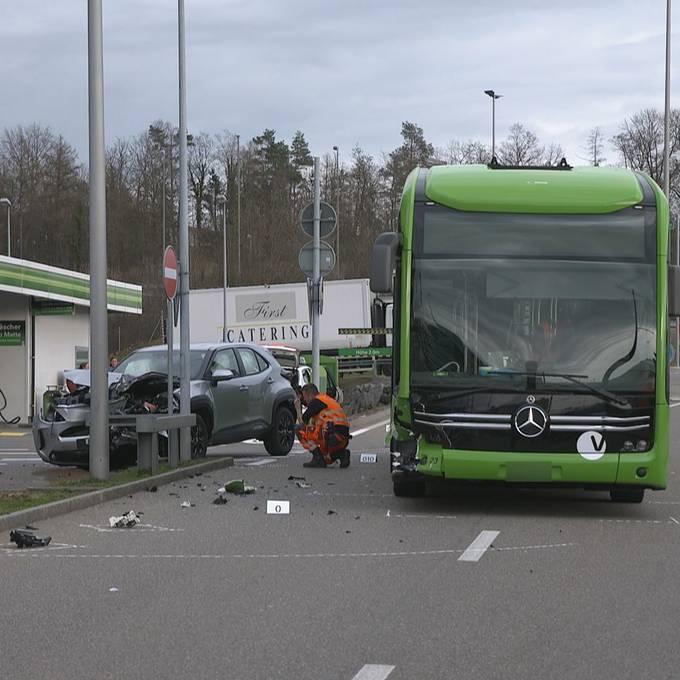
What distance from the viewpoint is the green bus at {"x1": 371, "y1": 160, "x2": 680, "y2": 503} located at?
37.7ft

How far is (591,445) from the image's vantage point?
37.6ft

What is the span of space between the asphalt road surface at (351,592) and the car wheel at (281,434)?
19.7 ft

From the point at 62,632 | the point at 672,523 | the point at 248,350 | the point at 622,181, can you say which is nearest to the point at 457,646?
the point at 62,632

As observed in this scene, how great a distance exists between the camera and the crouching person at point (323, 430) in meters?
16.8

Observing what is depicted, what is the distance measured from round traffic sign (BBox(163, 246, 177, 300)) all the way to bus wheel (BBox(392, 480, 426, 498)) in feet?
13.3

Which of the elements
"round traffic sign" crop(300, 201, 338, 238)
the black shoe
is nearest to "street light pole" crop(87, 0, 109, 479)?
the black shoe

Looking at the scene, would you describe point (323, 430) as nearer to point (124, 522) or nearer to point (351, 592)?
point (124, 522)

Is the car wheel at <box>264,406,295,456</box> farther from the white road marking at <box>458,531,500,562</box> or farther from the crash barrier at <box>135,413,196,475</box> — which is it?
the white road marking at <box>458,531,500,562</box>

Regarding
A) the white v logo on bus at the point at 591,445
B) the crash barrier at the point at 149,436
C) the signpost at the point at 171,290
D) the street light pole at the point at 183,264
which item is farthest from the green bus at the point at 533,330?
the street light pole at the point at 183,264

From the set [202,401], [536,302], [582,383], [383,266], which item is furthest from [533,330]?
[202,401]

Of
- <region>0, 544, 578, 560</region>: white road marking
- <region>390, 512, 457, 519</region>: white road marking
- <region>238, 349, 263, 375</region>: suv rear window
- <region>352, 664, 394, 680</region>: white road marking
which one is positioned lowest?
<region>390, 512, 457, 519</region>: white road marking

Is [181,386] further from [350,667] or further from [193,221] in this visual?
[193,221]

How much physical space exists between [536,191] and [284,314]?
40.1m

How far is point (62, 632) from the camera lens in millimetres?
6973
